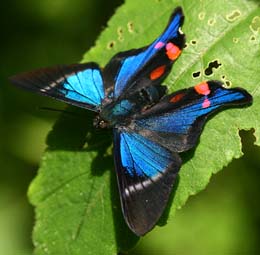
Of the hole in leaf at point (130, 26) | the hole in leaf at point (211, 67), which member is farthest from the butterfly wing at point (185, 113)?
the hole in leaf at point (130, 26)

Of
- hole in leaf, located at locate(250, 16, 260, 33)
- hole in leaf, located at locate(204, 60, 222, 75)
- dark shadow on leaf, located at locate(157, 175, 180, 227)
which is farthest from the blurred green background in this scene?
dark shadow on leaf, located at locate(157, 175, 180, 227)

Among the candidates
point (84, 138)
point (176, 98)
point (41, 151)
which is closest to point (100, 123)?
point (84, 138)

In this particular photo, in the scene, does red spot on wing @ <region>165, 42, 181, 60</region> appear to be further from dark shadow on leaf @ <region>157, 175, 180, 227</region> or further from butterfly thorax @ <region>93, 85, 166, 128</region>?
dark shadow on leaf @ <region>157, 175, 180, 227</region>

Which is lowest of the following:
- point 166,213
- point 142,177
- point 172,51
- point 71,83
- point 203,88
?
point 166,213

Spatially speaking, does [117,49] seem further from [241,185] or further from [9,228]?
[9,228]

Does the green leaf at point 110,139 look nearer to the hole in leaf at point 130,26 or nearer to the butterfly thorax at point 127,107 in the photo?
the hole in leaf at point 130,26

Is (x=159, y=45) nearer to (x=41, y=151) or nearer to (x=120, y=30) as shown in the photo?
(x=120, y=30)

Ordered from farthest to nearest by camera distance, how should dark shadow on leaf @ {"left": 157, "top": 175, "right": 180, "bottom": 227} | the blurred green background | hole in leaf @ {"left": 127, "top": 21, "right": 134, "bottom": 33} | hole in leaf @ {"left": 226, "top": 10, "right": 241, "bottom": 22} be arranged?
1. the blurred green background
2. hole in leaf @ {"left": 127, "top": 21, "right": 134, "bottom": 33}
3. hole in leaf @ {"left": 226, "top": 10, "right": 241, "bottom": 22}
4. dark shadow on leaf @ {"left": 157, "top": 175, "right": 180, "bottom": 227}
